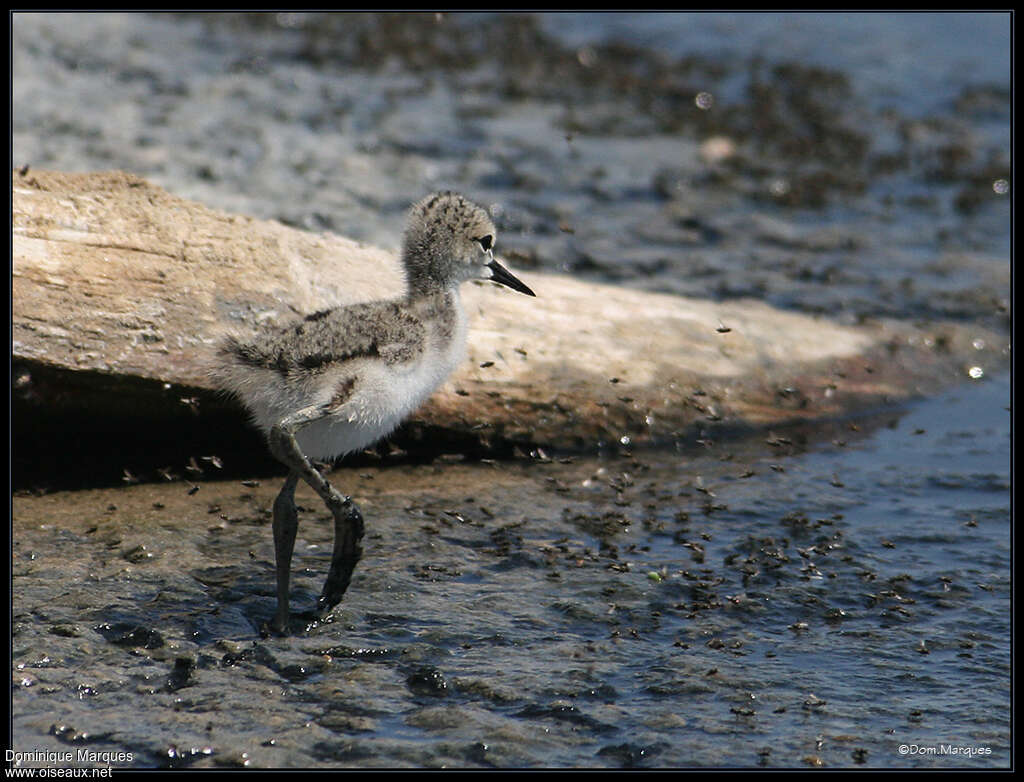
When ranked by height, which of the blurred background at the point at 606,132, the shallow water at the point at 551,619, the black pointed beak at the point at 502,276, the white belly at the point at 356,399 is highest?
the blurred background at the point at 606,132

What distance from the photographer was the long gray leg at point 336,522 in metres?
5.10

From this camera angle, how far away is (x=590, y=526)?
6.52 metres

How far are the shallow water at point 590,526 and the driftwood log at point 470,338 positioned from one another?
0.28m

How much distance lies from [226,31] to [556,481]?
11134 mm

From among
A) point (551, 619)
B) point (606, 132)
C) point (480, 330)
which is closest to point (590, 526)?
point (551, 619)

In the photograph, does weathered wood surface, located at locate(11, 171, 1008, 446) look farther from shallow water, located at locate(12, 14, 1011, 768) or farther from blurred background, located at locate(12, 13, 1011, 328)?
blurred background, located at locate(12, 13, 1011, 328)

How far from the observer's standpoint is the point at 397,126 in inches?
516

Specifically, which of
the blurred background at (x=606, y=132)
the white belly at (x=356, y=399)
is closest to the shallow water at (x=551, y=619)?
the white belly at (x=356, y=399)

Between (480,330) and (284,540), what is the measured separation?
2026 mm

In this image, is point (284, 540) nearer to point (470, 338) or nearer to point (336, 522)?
point (336, 522)

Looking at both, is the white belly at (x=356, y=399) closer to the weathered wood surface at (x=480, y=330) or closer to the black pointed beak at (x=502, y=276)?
the black pointed beak at (x=502, y=276)

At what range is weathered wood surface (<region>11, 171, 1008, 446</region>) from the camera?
20.2ft

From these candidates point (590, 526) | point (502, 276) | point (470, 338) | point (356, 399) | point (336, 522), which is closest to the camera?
point (356, 399)

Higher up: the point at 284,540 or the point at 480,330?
the point at 480,330
